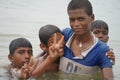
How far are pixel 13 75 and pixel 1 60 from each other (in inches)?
85.1

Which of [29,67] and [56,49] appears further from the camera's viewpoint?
[29,67]

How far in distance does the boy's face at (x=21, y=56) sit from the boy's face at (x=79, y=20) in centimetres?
115

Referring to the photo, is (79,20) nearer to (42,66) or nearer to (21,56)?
(42,66)

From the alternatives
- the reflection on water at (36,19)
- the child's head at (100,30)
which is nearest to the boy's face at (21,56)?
the reflection on water at (36,19)

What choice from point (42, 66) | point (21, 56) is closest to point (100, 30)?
point (21, 56)

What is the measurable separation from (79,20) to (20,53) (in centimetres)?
142

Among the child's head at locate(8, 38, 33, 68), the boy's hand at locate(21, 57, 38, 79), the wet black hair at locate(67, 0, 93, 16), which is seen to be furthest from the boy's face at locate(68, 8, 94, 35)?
the child's head at locate(8, 38, 33, 68)

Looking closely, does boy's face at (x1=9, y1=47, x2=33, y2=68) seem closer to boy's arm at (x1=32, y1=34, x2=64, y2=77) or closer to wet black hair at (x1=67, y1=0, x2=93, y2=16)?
boy's arm at (x1=32, y1=34, x2=64, y2=77)

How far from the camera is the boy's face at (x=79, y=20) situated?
5.79m

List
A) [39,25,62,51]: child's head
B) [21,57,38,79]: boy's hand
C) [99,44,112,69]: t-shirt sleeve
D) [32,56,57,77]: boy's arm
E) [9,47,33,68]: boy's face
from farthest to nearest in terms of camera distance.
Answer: [9,47,33,68]: boy's face < [39,25,62,51]: child's head < [21,57,38,79]: boy's hand < [32,56,57,77]: boy's arm < [99,44,112,69]: t-shirt sleeve

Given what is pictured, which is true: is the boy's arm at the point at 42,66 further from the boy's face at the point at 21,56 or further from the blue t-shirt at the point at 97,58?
the boy's face at the point at 21,56

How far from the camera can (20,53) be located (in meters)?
6.78

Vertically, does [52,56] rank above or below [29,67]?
above

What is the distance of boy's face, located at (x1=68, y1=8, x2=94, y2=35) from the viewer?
5793mm
